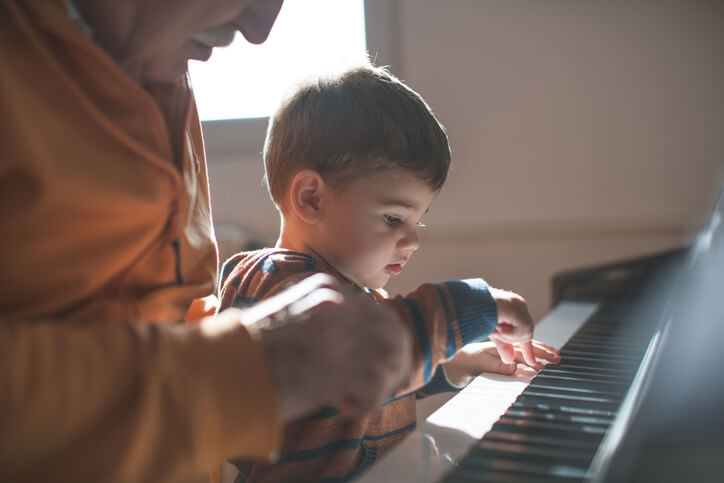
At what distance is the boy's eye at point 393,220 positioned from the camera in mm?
896

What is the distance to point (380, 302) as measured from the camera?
0.68 meters

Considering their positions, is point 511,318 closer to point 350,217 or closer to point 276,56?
point 350,217

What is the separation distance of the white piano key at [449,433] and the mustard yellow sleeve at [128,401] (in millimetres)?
175

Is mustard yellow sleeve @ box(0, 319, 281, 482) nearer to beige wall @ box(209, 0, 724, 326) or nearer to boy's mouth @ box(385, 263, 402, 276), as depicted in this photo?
boy's mouth @ box(385, 263, 402, 276)

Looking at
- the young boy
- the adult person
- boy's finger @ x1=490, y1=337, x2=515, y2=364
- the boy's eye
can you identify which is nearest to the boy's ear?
the young boy

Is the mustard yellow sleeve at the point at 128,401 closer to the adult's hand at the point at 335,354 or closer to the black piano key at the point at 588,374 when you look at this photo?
the adult's hand at the point at 335,354

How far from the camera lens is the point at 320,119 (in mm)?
910

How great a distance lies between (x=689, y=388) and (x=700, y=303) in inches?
7.4

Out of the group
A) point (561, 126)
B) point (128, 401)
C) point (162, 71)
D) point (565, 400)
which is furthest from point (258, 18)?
point (561, 126)

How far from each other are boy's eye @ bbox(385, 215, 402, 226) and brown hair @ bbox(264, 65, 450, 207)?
0.07m

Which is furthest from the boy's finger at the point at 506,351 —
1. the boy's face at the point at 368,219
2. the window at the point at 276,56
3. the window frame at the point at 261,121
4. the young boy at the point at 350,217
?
the window at the point at 276,56

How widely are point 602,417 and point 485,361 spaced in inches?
13.8

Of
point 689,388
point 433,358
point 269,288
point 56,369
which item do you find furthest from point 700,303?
point 56,369

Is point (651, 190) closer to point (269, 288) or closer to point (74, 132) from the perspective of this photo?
point (269, 288)
